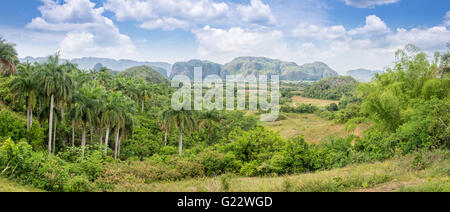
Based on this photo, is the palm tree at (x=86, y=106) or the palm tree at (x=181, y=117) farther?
the palm tree at (x=181, y=117)

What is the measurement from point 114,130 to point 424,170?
25.2 metres

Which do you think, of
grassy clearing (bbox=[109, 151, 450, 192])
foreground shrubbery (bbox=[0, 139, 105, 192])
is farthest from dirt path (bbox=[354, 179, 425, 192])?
foreground shrubbery (bbox=[0, 139, 105, 192])

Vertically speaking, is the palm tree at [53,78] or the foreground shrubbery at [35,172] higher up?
the palm tree at [53,78]

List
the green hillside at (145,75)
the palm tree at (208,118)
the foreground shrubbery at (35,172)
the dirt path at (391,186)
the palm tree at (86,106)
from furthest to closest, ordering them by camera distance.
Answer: the green hillside at (145,75), the palm tree at (208,118), the palm tree at (86,106), the foreground shrubbery at (35,172), the dirt path at (391,186)

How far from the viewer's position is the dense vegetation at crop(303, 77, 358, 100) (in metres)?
93.4

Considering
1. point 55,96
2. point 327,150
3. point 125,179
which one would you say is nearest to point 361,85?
point 327,150

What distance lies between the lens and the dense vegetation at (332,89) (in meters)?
93.4

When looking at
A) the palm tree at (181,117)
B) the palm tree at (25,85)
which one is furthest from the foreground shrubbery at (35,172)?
the palm tree at (181,117)

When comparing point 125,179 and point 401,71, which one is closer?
point 125,179

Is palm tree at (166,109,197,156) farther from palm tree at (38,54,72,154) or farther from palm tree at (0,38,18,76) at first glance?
palm tree at (0,38,18,76)

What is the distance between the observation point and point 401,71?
18.7 metres

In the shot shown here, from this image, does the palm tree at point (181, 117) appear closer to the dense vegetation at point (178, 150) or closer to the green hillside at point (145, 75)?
the dense vegetation at point (178, 150)

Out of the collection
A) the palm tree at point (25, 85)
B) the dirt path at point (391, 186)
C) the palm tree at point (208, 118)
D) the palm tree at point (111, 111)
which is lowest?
the palm tree at point (208, 118)
